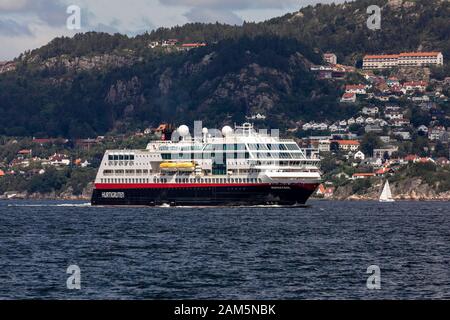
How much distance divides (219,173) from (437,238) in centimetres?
6018

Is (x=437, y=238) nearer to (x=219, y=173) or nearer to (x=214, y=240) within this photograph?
(x=214, y=240)

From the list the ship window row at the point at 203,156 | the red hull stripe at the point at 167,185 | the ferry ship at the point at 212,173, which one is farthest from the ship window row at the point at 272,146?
the red hull stripe at the point at 167,185

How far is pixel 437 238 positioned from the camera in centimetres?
8794

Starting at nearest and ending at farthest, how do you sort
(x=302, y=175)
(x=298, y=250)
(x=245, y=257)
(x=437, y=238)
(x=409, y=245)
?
(x=245, y=257) → (x=298, y=250) → (x=409, y=245) → (x=437, y=238) → (x=302, y=175)

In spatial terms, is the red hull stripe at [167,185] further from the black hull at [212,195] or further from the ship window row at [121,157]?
the ship window row at [121,157]

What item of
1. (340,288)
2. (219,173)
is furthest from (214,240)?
(219,173)

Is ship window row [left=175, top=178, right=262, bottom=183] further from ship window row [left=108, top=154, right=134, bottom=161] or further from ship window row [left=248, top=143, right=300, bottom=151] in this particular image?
ship window row [left=108, top=154, right=134, bottom=161]

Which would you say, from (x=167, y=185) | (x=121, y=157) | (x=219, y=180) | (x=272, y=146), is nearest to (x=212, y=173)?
(x=219, y=180)

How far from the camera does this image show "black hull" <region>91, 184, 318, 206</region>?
141 metres

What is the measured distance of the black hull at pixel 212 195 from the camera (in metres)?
141

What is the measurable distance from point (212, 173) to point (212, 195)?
3.60 m

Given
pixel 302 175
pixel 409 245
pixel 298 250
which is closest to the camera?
pixel 298 250

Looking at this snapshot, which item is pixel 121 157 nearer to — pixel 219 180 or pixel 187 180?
pixel 187 180

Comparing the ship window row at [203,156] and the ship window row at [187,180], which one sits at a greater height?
the ship window row at [203,156]
